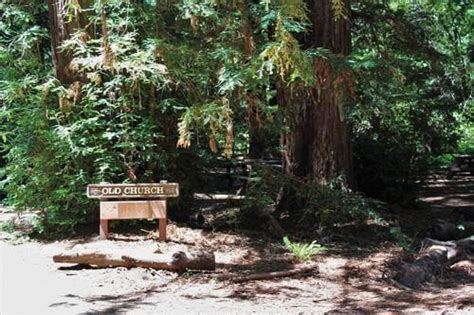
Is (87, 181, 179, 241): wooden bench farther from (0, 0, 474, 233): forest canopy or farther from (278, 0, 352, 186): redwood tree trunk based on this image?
(278, 0, 352, 186): redwood tree trunk

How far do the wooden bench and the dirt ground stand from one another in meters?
0.39

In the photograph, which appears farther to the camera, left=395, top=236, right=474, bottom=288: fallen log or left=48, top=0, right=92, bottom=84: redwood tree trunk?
left=48, top=0, right=92, bottom=84: redwood tree trunk

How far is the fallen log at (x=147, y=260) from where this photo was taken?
7.90m

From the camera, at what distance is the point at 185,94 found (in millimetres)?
10430

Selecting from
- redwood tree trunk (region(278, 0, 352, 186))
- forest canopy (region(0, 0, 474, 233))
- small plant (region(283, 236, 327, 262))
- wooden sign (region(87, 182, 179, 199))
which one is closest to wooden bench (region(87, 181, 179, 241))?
wooden sign (region(87, 182, 179, 199))

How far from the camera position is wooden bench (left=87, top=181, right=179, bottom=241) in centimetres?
896

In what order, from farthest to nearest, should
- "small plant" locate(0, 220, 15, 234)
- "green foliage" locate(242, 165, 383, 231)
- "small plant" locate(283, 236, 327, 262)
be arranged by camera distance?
"small plant" locate(0, 220, 15, 234), "green foliage" locate(242, 165, 383, 231), "small plant" locate(283, 236, 327, 262)

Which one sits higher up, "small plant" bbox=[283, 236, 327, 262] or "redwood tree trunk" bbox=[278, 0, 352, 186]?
"redwood tree trunk" bbox=[278, 0, 352, 186]

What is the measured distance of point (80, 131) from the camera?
33.0 feet

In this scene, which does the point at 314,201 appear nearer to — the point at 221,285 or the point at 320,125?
the point at 320,125

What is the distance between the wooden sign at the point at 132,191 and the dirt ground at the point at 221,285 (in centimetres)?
67

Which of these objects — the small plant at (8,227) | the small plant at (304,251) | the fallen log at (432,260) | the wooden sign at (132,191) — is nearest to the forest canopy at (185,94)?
the small plant at (8,227)

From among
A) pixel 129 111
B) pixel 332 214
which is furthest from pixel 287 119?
pixel 129 111

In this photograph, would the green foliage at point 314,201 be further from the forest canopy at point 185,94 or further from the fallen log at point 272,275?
the fallen log at point 272,275
